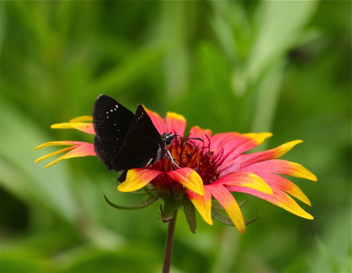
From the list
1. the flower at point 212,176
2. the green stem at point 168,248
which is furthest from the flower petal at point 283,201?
the green stem at point 168,248

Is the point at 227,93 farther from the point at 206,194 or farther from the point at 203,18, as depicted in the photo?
the point at 203,18

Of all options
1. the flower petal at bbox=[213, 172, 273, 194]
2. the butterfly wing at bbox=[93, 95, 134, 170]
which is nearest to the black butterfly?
the butterfly wing at bbox=[93, 95, 134, 170]

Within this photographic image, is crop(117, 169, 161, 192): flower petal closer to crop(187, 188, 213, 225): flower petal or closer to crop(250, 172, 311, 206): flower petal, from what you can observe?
crop(187, 188, 213, 225): flower petal

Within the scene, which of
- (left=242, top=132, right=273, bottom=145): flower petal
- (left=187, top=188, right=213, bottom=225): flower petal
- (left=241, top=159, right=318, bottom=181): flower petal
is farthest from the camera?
(left=242, top=132, right=273, bottom=145): flower petal

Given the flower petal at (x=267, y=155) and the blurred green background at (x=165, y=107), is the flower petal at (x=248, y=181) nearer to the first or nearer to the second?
the flower petal at (x=267, y=155)

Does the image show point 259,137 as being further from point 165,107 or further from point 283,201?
point 165,107

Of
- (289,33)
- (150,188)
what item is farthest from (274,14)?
(150,188)

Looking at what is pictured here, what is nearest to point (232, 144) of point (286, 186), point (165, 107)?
point (286, 186)
